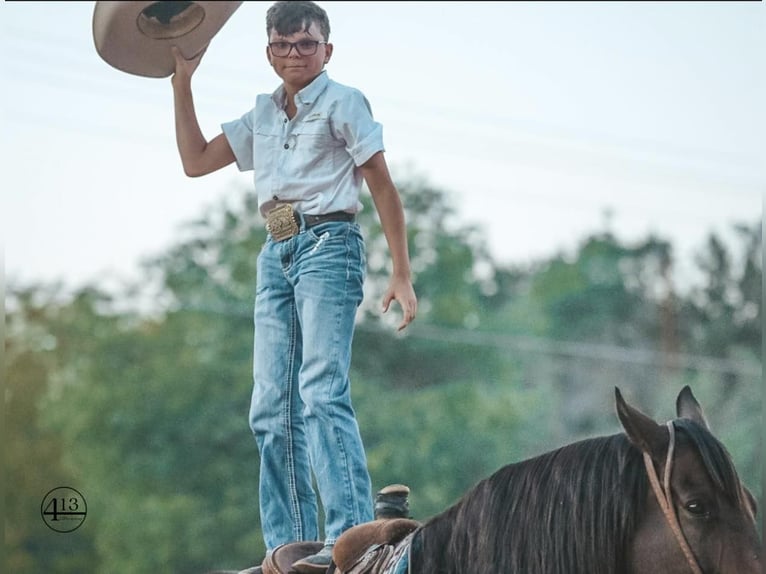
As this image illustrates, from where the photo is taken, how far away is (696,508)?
10.2 feet

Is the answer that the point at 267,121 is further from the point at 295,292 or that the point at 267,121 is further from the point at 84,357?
the point at 84,357

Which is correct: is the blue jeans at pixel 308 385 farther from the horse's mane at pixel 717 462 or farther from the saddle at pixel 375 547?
the horse's mane at pixel 717 462

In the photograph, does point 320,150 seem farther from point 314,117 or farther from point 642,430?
point 642,430

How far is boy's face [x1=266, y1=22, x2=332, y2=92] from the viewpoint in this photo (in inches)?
157

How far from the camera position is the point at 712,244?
1350 inches

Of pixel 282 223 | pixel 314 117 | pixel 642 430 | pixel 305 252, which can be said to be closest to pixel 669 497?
pixel 642 430

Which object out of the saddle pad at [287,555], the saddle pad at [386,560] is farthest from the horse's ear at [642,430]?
the saddle pad at [287,555]

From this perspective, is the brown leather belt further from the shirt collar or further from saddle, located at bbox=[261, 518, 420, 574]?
saddle, located at bbox=[261, 518, 420, 574]

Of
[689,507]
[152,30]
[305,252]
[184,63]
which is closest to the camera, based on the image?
[689,507]

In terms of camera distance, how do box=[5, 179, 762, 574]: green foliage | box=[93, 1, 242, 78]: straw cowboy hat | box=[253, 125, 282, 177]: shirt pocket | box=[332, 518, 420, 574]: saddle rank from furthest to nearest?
1. box=[5, 179, 762, 574]: green foliage
2. box=[253, 125, 282, 177]: shirt pocket
3. box=[93, 1, 242, 78]: straw cowboy hat
4. box=[332, 518, 420, 574]: saddle

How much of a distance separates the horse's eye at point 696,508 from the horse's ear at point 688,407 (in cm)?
29

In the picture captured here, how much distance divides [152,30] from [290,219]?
0.71m

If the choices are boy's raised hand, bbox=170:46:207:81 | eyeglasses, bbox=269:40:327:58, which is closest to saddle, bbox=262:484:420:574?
eyeglasses, bbox=269:40:327:58

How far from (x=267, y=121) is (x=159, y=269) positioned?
83.8 ft
